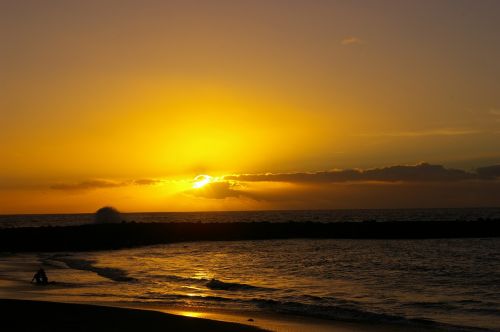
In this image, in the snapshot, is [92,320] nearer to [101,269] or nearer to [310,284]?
[310,284]

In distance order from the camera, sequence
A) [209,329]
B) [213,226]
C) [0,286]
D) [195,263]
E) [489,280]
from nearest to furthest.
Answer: [209,329], [0,286], [489,280], [195,263], [213,226]

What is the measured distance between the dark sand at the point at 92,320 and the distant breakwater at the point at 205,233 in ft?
132

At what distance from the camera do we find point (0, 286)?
2578cm

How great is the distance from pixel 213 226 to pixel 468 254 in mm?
40382

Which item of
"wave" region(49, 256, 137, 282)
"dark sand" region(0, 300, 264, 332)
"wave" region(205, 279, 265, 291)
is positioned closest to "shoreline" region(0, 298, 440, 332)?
"dark sand" region(0, 300, 264, 332)

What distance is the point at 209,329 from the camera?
598 inches

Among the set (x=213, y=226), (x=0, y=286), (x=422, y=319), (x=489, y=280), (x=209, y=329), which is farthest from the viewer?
(x=213, y=226)

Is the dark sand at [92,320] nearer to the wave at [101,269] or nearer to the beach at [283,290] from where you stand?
the beach at [283,290]

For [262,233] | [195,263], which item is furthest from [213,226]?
[195,263]

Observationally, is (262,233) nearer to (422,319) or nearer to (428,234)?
(428,234)

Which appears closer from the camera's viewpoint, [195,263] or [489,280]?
[489,280]

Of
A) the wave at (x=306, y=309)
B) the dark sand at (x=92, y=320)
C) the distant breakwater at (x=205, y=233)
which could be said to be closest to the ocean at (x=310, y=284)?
the wave at (x=306, y=309)

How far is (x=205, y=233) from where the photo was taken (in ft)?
237

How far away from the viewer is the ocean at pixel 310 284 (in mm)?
19938
